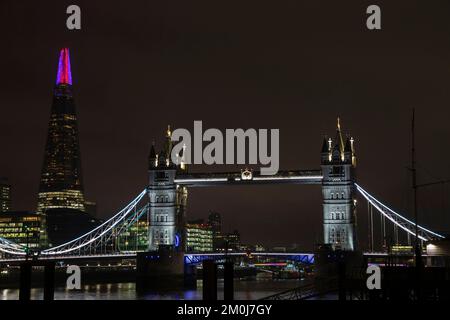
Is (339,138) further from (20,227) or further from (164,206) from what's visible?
(20,227)

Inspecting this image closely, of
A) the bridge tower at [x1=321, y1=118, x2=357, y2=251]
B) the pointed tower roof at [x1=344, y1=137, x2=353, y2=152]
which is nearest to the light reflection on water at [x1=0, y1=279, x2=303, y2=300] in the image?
the bridge tower at [x1=321, y1=118, x2=357, y2=251]

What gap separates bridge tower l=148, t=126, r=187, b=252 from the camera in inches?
4141

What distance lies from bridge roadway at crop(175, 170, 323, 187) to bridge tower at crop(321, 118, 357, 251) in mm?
1472

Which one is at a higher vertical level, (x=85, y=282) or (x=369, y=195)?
(x=369, y=195)

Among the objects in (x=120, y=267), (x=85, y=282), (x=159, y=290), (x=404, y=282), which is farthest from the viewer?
(x=120, y=267)

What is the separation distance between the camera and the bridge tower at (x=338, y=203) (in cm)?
10000

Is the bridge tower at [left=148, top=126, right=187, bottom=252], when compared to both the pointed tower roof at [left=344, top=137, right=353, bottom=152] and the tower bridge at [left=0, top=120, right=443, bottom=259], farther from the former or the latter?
the pointed tower roof at [left=344, top=137, right=353, bottom=152]

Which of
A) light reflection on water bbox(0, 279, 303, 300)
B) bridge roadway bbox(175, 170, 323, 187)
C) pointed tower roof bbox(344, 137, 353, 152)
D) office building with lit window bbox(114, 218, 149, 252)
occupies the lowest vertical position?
light reflection on water bbox(0, 279, 303, 300)

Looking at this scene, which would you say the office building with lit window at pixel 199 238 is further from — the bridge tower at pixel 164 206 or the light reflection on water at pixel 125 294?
the light reflection on water at pixel 125 294
